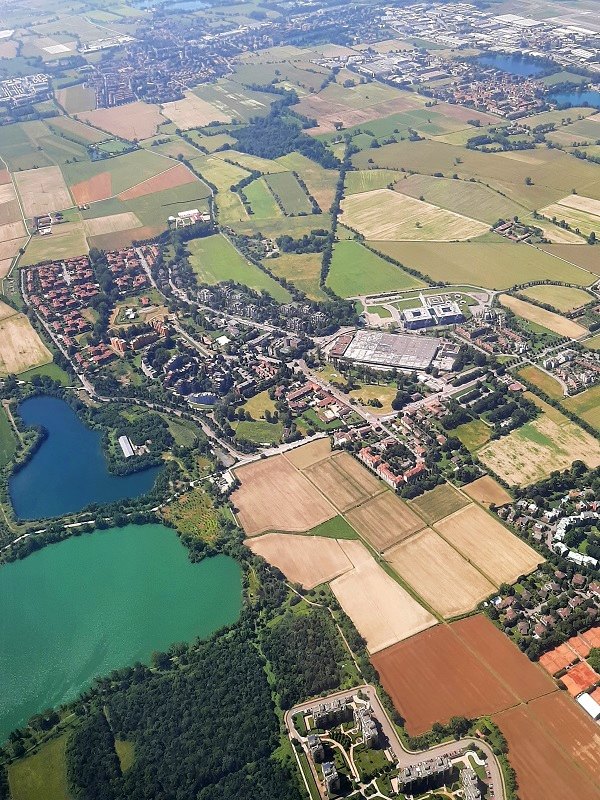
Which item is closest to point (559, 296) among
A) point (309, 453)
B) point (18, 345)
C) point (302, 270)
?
point (302, 270)

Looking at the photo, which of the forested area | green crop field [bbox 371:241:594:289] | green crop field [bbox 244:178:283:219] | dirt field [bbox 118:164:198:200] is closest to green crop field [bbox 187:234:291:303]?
green crop field [bbox 244:178:283:219]

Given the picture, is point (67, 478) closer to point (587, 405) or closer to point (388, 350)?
point (388, 350)

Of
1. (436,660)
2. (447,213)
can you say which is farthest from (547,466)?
(447,213)

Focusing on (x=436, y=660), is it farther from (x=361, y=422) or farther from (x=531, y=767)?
(x=361, y=422)

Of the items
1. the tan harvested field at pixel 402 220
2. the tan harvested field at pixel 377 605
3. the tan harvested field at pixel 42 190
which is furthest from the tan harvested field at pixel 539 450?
the tan harvested field at pixel 42 190

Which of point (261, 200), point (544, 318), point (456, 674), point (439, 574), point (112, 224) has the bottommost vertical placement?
point (112, 224)

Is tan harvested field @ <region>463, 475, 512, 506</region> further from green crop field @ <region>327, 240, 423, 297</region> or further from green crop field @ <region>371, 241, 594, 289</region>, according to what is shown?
green crop field @ <region>327, 240, 423, 297</region>

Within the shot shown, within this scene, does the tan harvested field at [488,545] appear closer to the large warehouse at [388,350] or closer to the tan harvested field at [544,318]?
the large warehouse at [388,350]
